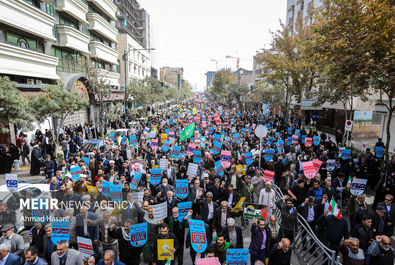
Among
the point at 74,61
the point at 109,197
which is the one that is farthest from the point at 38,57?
the point at 109,197

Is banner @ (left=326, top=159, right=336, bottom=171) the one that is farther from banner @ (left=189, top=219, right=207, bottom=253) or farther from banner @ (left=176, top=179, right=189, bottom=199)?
banner @ (left=189, top=219, right=207, bottom=253)

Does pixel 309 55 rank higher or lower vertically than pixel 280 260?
higher

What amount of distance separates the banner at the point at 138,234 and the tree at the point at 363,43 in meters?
8.58

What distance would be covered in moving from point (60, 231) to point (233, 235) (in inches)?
137

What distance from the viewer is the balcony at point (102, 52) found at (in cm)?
3128

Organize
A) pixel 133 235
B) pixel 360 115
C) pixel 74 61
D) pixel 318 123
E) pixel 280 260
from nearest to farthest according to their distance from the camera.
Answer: pixel 280 260 → pixel 133 235 → pixel 360 115 → pixel 74 61 → pixel 318 123

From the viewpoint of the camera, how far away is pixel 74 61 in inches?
1099

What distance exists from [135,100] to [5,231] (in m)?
29.5

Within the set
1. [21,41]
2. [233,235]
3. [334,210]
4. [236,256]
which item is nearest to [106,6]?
[21,41]

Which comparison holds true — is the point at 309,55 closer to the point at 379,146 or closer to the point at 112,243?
the point at 379,146

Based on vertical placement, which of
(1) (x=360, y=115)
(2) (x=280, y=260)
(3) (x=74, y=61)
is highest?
(3) (x=74, y=61)

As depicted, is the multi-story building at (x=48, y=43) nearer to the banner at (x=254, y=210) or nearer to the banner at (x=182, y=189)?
the banner at (x=182, y=189)

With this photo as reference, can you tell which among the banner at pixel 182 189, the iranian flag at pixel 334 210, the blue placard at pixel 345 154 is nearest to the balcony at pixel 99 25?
the banner at pixel 182 189

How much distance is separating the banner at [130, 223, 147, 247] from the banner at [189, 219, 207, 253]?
96 cm
